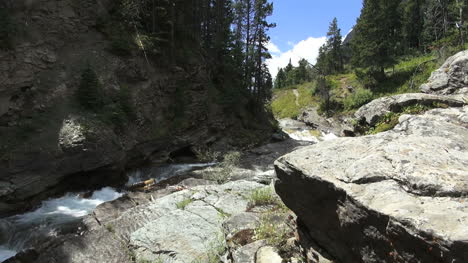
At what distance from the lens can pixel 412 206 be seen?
2.73 m

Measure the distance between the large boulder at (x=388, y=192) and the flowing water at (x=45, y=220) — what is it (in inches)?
399


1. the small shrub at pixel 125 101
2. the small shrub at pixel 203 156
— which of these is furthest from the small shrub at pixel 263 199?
the small shrub at pixel 203 156

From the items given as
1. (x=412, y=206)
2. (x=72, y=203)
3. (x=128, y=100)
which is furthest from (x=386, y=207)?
(x=128, y=100)

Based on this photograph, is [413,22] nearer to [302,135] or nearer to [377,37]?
[377,37]

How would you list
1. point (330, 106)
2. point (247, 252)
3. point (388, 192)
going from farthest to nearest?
1. point (330, 106)
2. point (247, 252)
3. point (388, 192)

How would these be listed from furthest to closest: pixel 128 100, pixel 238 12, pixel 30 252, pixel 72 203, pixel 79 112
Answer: pixel 238 12, pixel 128 100, pixel 79 112, pixel 72 203, pixel 30 252

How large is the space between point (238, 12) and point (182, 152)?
2244cm

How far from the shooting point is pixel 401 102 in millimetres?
6488

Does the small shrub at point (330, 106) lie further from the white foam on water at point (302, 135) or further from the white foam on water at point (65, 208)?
the white foam on water at point (65, 208)

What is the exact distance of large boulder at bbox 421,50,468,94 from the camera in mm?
7973

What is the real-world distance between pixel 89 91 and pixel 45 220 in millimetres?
7631

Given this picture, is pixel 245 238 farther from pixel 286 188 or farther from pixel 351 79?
pixel 351 79

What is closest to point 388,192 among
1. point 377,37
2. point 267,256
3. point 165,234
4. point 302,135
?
point 267,256

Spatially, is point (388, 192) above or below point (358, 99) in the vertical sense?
below
